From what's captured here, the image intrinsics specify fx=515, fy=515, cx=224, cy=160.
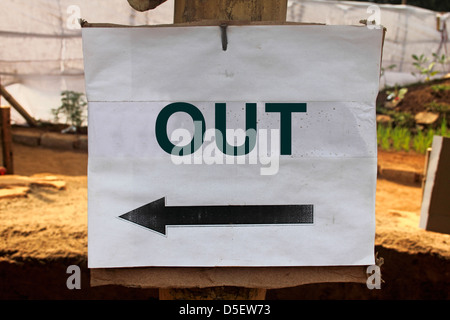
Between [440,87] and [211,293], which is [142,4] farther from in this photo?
[440,87]

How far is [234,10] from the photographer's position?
1.46 meters

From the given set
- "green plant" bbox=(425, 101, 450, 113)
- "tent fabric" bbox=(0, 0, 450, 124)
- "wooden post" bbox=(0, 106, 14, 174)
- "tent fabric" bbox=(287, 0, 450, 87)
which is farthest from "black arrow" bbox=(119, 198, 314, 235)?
"tent fabric" bbox=(287, 0, 450, 87)

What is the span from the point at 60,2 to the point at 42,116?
191 cm

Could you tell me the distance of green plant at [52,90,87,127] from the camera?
8.36 meters

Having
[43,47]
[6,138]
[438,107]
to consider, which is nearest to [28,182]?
[6,138]

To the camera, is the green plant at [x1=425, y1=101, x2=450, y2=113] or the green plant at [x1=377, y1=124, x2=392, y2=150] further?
the green plant at [x1=425, y1=101, x2=450, y2=113]

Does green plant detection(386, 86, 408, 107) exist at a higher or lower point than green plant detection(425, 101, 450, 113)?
higher

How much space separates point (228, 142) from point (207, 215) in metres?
0.20

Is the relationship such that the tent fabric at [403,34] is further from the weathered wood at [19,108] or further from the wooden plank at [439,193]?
the wooden plank at [439,193]

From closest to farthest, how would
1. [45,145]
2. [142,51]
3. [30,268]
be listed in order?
[142,51] < [30,268] < [45,145]

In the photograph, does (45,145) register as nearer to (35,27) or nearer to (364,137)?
(35,27)

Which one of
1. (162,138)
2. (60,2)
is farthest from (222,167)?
(60,2)

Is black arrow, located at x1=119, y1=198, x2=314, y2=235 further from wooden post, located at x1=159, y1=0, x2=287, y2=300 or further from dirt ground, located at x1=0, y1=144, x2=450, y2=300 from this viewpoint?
dirt ground, located at x1=0, y1=144, x2=450, y2=300

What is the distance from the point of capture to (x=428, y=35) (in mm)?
11055
